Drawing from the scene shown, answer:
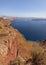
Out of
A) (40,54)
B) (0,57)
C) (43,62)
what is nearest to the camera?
(43,62)

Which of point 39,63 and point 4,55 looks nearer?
point 39,63

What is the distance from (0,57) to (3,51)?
0.79m

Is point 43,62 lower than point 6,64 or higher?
higher

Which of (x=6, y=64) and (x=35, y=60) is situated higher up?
(x=35, y=60)

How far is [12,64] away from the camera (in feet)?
37.6

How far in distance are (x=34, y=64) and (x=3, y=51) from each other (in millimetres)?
3532

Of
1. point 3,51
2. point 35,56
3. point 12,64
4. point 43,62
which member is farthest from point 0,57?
point 43,62

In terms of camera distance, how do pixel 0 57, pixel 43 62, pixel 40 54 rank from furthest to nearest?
pixel 0 57 < pixel 40 54 < pixel 43 62

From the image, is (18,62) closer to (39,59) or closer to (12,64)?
(12,64)

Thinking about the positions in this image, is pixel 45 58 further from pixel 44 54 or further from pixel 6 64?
pixel 6 64

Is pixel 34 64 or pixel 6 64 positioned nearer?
pixel 34 64

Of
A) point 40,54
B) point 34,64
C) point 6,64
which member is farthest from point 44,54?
point 6,64

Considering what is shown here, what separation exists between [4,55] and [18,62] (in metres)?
3.25

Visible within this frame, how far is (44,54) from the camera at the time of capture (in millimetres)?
11961
